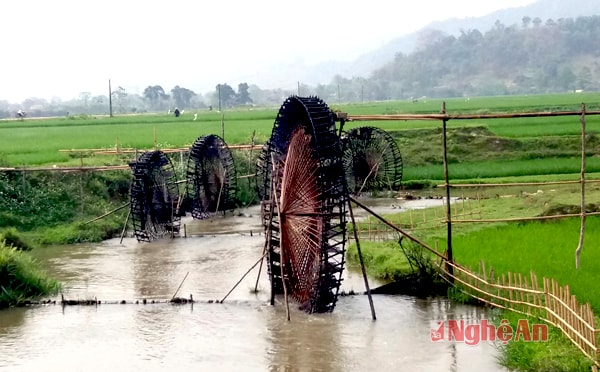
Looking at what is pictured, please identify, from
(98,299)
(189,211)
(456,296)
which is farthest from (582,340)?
(189,211)

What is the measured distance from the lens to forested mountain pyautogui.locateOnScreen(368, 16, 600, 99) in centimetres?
15688

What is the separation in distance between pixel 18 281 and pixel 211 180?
12810mm

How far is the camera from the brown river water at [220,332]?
13.0 meters

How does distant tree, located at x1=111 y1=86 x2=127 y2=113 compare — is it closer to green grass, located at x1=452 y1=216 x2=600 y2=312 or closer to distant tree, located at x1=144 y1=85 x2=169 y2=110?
distant tree, located at x1=144 y1=85 x2=169 y2=110

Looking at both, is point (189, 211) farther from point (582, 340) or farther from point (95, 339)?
point (582, 340)

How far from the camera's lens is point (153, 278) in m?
19.5

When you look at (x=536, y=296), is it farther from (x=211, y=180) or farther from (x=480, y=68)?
(x=480, y=68)

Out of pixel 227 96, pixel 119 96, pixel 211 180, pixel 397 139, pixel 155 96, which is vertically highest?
pixel 119 96

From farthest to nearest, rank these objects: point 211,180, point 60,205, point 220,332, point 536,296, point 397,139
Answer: point 397,139
point 211,180
point 60,205
point 220,332
point 536,296

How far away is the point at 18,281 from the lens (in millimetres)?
17344

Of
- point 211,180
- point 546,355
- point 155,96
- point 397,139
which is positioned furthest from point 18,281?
point 155,96

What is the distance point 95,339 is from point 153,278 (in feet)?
16.2

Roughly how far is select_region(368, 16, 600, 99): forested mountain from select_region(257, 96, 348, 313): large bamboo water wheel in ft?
451

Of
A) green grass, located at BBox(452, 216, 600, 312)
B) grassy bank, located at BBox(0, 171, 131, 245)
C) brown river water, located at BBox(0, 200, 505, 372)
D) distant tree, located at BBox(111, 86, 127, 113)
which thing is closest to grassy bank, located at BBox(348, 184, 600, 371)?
green grass, located at BBox(452, 216, 600, 312)
